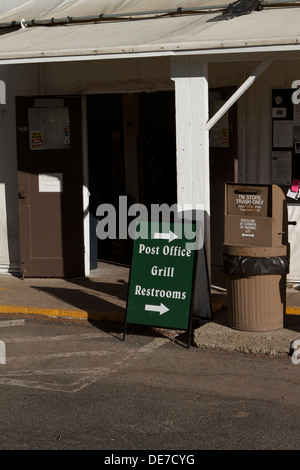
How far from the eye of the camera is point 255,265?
9.29 m

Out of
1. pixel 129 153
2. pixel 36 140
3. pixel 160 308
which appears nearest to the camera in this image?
pixel 160 308

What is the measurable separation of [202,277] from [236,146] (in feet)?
8.00

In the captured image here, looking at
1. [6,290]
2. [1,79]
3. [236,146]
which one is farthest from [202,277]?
[1,79]

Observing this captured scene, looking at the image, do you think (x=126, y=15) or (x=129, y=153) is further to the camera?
(x=129, y=153)

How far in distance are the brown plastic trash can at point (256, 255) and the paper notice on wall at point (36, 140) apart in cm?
404

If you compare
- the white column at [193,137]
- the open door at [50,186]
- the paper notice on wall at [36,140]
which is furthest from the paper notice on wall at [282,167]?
the paper notice on wall at [36,140]

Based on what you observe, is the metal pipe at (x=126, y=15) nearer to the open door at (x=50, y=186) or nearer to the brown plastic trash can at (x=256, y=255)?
the open door at (x=50, y=186)

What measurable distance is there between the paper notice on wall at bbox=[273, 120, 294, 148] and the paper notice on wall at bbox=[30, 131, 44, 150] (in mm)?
3262

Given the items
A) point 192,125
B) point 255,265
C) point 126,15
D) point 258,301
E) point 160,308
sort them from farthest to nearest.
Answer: point 126,15
point 192,125
point 160,308
point 258,301
point 255,265

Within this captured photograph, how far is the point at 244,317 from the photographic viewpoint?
373 inches

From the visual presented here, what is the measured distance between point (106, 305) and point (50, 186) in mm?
2433

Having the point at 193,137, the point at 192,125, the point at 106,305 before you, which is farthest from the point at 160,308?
the point at 192,125

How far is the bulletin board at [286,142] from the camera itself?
11.6 metres

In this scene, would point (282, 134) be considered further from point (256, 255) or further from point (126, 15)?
point (256, 255)
